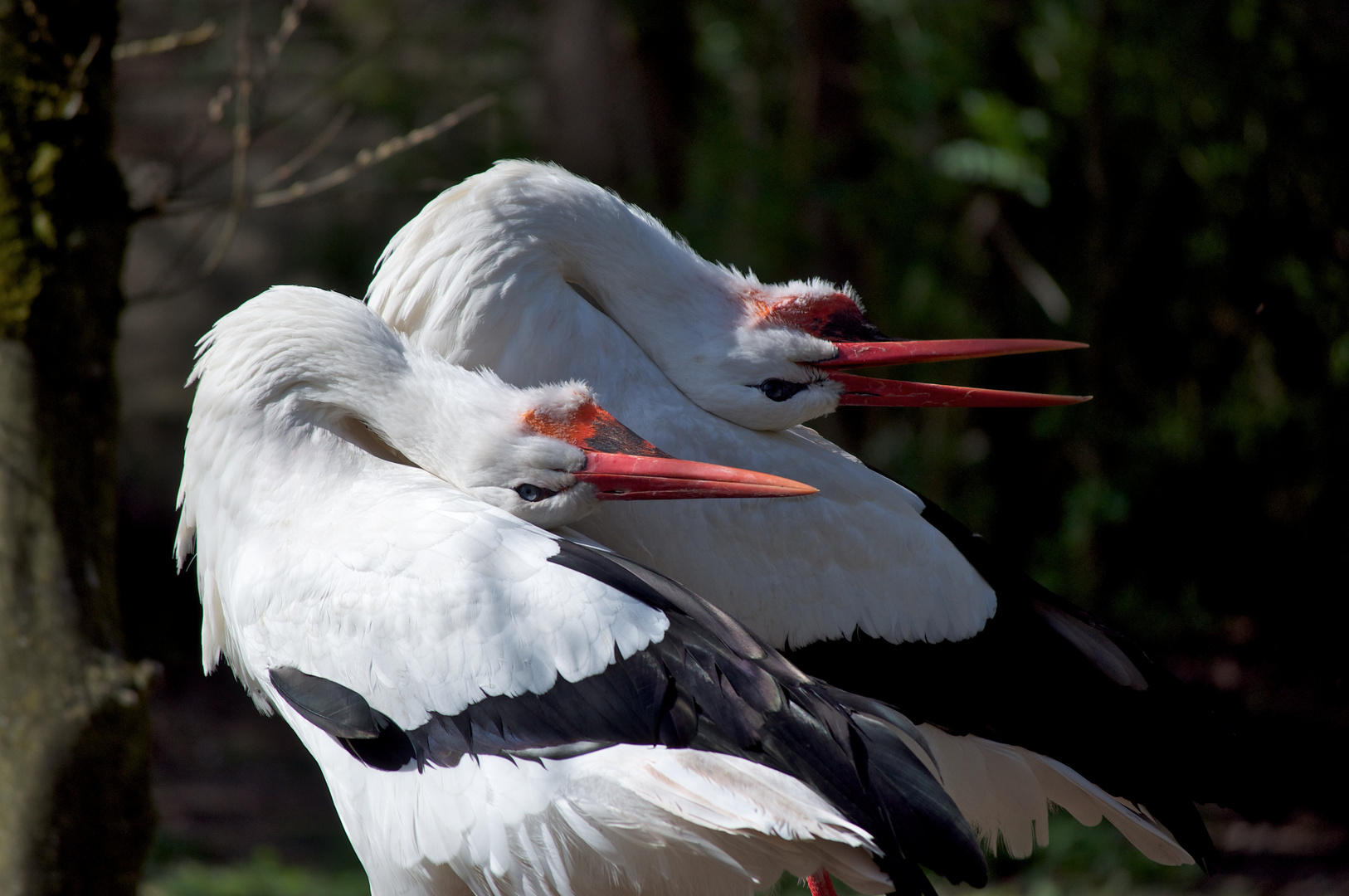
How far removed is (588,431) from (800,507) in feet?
1.82

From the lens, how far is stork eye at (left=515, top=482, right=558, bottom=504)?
2.24 metres

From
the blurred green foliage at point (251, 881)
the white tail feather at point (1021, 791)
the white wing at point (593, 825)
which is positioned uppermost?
the white wing at point (593, 825)

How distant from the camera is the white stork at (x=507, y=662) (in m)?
1.92

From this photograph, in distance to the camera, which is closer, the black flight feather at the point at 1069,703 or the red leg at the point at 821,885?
the black flight feather at the point at 1069,703

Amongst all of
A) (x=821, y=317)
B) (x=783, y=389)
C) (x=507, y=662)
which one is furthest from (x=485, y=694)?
(x=821, y=317)

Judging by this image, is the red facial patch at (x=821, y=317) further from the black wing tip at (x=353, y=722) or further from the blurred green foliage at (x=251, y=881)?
the blurred green foliage at (x=251, y=881)

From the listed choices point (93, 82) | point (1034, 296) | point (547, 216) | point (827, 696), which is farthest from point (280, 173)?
point (1034, 296)

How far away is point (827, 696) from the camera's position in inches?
80.4

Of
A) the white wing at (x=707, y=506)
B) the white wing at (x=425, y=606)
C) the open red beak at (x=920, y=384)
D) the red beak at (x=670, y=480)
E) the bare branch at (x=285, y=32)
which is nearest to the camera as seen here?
the white wing at (x=425, y=606)

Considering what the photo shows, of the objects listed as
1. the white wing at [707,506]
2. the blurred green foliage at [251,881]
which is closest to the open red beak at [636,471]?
the white wing at [707,506]

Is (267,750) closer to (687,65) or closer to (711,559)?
(687,65)

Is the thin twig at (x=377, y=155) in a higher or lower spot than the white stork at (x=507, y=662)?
higher

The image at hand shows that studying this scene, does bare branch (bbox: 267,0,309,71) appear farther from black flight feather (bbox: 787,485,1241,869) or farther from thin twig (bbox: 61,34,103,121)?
black flight feather (bbox: 787,485,1241,869)

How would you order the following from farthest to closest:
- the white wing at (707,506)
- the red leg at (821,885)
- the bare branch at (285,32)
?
the bare branch at (285,32), the red leg at (821,885), the white wing at (707,506)
